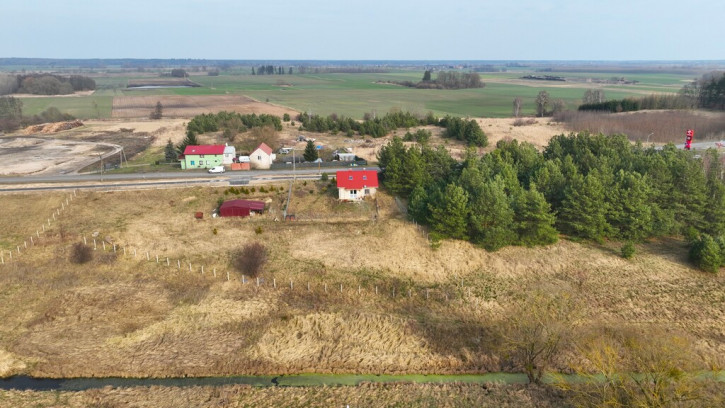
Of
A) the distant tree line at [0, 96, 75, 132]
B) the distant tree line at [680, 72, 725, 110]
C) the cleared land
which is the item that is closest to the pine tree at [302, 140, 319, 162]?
the cleared land

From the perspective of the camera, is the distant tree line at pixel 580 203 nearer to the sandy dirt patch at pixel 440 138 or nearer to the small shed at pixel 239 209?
the small shed at pixel 239 209

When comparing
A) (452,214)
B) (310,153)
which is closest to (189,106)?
(310,153)

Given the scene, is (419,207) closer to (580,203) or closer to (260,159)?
(580,203)

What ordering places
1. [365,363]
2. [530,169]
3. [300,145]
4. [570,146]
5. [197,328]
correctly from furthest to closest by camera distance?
[300,145] → [570,146] → [530,169] → [197,328] → [365,363]

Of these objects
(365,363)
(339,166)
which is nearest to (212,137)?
(339,166)

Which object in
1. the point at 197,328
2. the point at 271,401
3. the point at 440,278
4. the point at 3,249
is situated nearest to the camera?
the point at 271,401

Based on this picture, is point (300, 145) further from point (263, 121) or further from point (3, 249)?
point (3, 249)

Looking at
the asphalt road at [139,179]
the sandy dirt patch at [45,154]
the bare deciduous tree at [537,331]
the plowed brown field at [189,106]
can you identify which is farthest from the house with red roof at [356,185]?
the plowed brown field at [189,106]
